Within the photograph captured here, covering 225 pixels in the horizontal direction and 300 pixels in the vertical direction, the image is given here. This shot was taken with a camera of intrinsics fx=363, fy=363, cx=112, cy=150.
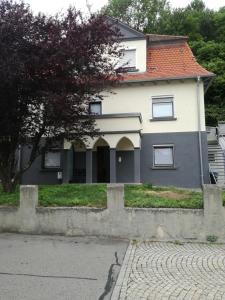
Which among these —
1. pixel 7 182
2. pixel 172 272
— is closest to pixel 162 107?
pixel 7 182

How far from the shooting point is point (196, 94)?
62.4ft

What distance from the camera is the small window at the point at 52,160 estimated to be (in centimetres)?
2025

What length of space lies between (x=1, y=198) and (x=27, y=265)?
4.76 metres

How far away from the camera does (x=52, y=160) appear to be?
20.4m

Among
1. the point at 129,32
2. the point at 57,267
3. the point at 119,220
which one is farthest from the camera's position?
the point at 129,32

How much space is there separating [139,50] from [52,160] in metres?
7.89

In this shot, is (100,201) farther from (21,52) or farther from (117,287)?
(21,52)

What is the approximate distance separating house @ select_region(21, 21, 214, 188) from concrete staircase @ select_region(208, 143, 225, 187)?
935mm

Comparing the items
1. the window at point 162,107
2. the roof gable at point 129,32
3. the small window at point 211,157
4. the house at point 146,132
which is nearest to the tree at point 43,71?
the house at point 146,132

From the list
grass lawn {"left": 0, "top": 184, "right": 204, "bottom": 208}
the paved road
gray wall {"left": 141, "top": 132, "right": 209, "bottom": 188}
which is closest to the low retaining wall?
grass lawn {"left": 0, "top": 184, "right": 204, "bottom": 208}

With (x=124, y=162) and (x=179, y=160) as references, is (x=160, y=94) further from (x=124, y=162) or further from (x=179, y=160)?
(x=124, y=162)

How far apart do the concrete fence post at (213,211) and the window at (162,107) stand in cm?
1033

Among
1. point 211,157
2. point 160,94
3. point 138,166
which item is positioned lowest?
point 138,166

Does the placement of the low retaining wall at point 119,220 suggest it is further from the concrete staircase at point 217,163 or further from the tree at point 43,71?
the concrete staircase at point 217,163
